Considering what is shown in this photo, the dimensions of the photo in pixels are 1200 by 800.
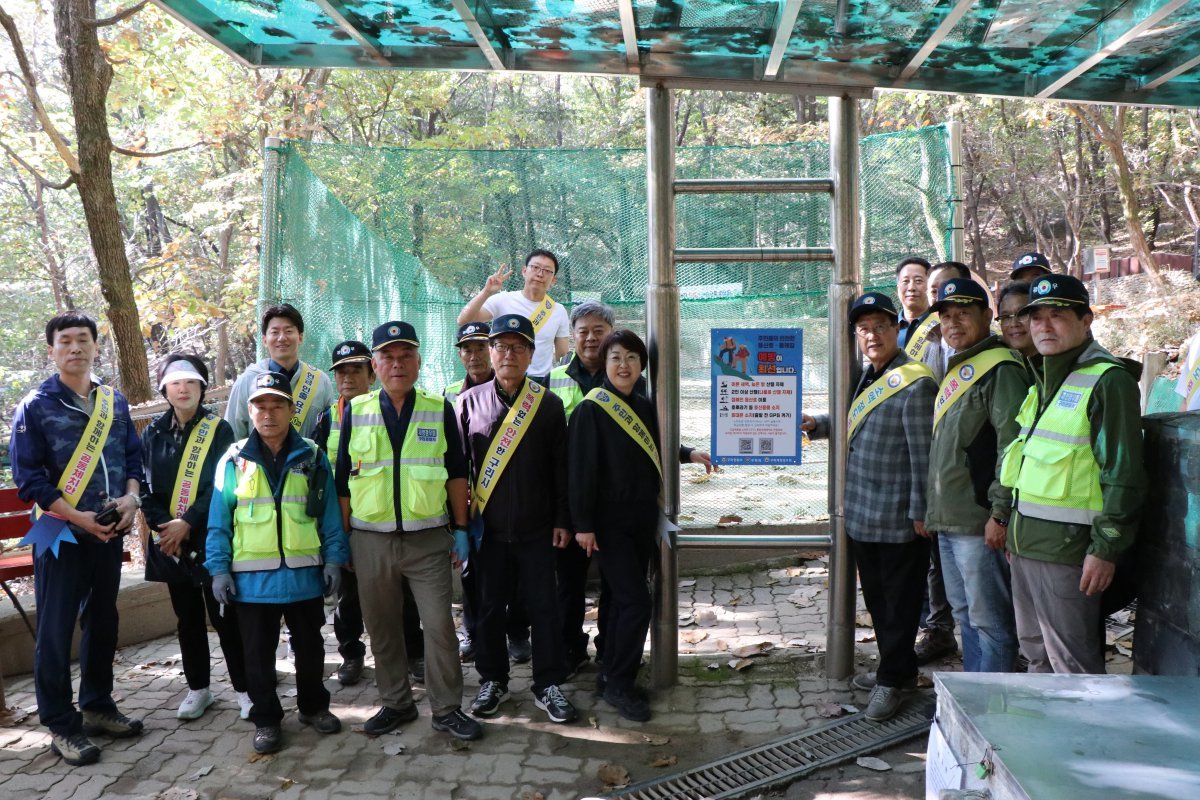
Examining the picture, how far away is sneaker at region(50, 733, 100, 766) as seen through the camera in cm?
422

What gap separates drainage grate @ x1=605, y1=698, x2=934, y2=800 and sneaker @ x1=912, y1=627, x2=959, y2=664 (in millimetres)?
596

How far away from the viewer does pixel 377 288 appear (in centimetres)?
632

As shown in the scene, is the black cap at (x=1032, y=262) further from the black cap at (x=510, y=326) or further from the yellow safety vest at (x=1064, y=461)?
the black cap at (x=510, y=326)

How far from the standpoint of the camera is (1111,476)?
3242mm

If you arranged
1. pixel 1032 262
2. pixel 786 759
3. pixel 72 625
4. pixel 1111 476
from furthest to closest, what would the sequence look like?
pixel 1032 262 < pixel 72 625 < pixel 786 759 < pixel 1111 476

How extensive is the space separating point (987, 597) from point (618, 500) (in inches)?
68.1

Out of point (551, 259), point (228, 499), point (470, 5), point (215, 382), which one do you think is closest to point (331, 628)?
point (228, 499)

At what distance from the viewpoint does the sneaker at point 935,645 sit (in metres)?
5.06

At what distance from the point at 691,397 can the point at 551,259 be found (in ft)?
4.91

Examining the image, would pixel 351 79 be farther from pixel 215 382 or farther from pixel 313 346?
pixel 313 346

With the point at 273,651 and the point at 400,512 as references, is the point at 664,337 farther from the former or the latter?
the point at 273,651

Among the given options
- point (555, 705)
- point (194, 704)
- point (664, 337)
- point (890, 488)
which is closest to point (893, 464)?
point (890, 488)

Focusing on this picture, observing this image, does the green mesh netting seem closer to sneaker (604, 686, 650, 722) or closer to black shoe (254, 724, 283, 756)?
sneaker (604, 686, 650, 722)

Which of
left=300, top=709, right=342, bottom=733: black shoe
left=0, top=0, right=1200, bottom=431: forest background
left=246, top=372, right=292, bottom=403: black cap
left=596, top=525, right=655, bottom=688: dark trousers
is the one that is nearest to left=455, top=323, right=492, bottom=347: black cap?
left=246, top=372, right=292, bottom=403: black cap
